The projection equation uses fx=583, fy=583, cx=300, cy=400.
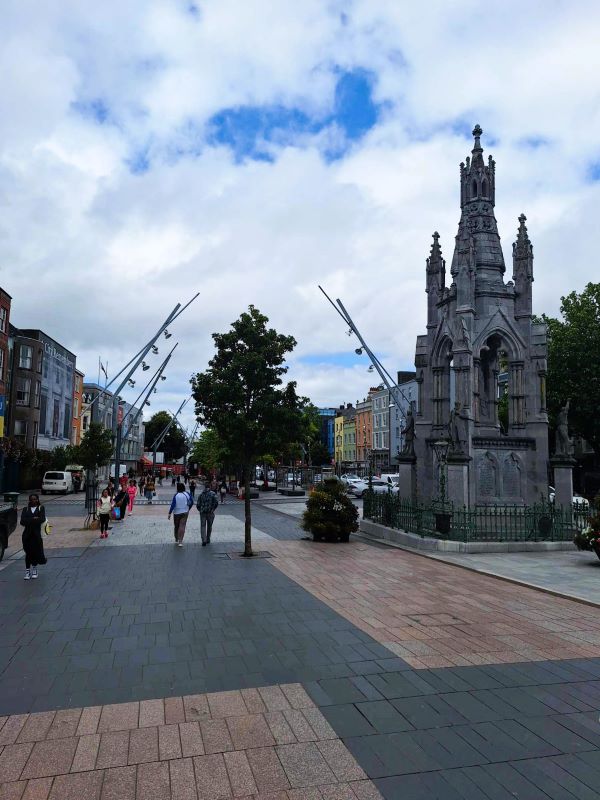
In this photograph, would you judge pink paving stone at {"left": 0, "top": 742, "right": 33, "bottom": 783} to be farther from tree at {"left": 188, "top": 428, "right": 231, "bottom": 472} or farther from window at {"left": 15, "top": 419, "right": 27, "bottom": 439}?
window at {"left": 15, "top": 419, "right": 27, "bottom": 439}

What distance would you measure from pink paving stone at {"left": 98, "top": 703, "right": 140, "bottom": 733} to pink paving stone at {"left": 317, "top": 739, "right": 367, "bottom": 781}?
155 centimetres

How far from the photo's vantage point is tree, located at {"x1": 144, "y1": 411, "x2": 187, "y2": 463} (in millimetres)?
119969

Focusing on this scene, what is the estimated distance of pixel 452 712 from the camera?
4.95 meters

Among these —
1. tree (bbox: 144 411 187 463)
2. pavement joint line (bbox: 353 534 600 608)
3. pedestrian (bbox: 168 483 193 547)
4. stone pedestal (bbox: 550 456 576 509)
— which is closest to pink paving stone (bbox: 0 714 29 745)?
pavement joint line (bbox: 353 534 600 608)

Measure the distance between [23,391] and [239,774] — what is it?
4904cm

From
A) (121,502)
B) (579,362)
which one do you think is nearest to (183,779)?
(121,502)

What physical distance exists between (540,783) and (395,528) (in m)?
13.5

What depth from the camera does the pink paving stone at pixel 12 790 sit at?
3.59 meters

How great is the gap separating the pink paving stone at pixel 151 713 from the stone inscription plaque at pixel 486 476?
1419cm

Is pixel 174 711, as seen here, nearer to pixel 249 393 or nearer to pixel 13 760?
pixel 13 760

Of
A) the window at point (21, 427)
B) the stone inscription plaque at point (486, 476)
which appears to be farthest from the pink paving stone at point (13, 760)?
the window at point (21, 427)

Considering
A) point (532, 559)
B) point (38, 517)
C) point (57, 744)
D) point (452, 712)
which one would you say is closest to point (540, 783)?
point (452, 712)

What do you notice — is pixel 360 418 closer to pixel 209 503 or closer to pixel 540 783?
pixel 209 503

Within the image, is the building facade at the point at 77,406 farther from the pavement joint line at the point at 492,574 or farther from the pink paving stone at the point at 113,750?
the pink paving stone at the point at 113,750
